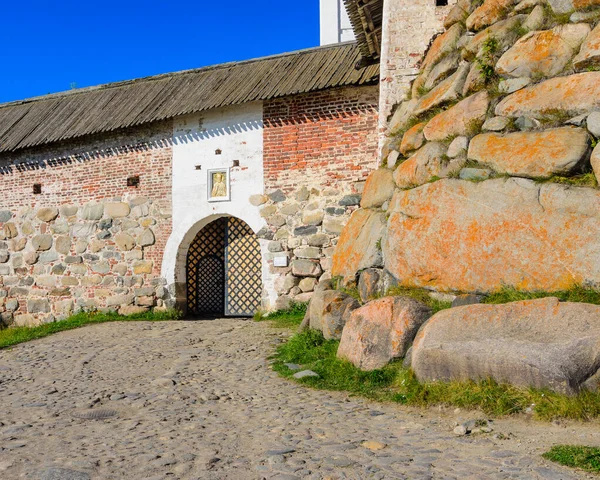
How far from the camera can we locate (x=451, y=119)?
5.62m

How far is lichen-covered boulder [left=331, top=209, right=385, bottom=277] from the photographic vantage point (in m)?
5.90

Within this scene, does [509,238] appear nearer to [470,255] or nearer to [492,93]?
[470,255]

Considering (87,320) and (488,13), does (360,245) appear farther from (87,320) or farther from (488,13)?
(87,320)

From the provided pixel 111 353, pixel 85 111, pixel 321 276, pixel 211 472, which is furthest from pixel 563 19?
pixel 85 111

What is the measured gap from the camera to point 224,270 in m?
11.1

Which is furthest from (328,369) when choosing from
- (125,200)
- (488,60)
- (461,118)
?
(125,200)

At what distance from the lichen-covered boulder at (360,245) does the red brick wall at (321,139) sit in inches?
120

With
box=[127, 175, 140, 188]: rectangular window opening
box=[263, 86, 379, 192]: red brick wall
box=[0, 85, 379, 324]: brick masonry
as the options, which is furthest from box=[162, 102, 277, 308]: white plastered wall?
box=[127, 175, 140, 188]: rectangular window opening

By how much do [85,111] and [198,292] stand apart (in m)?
4.38

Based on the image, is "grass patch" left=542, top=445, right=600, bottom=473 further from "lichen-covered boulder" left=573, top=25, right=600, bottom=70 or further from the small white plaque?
the small white plaque

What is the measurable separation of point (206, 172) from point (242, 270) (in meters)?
1.95

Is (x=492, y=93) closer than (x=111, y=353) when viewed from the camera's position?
Yes

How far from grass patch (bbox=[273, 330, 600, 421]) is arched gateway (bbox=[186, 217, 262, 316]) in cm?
514

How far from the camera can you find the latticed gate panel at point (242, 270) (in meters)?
11.0
